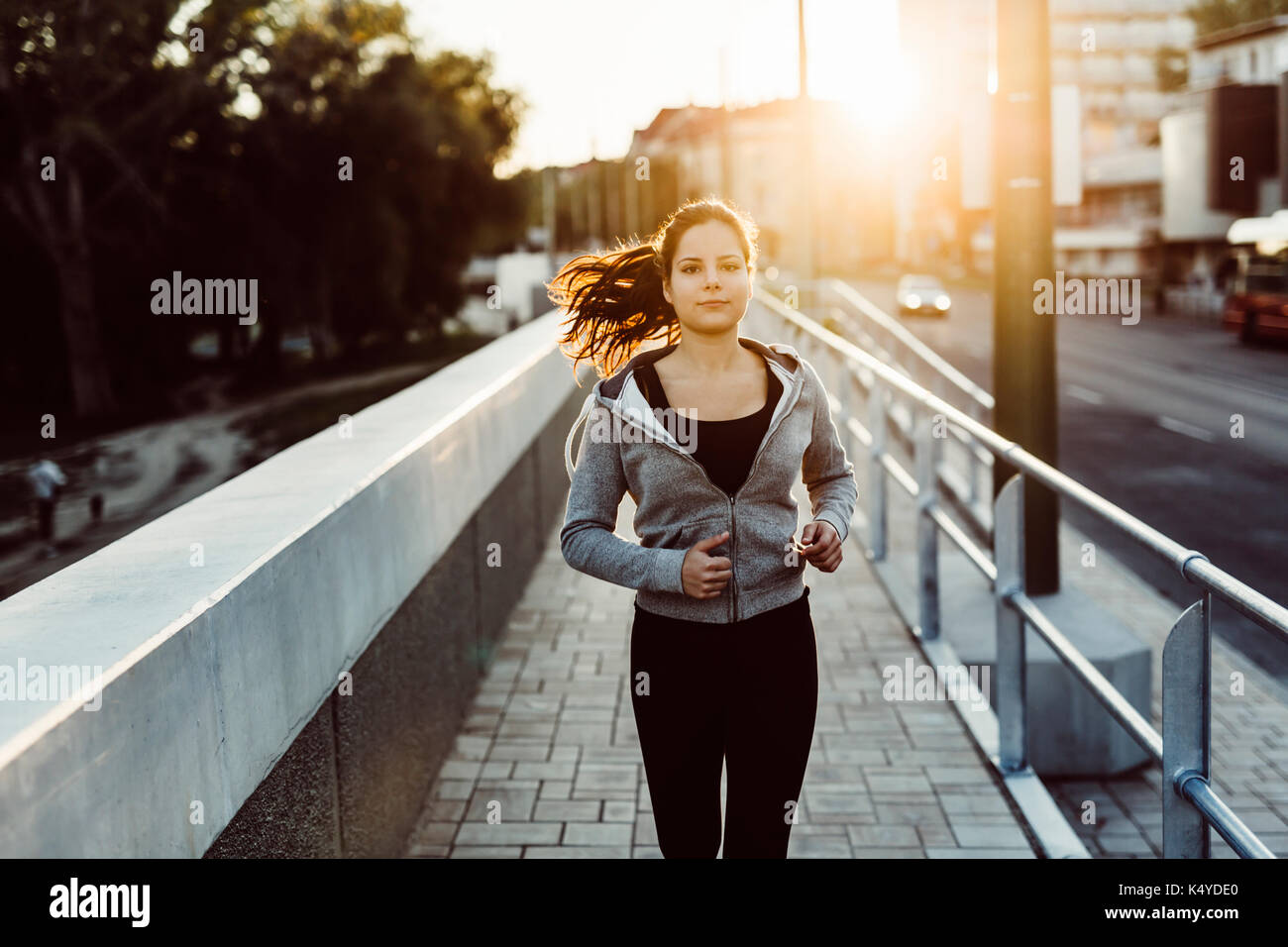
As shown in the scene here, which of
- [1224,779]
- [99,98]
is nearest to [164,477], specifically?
[99,98]

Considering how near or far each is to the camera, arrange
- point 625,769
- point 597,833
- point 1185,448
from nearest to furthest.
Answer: point 597,833 < point 625,769 < point 1185,448

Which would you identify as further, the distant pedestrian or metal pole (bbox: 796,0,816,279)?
metal pole (bbox: 796,0,816,279)

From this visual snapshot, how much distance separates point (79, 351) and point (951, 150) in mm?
32522

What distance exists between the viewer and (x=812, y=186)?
2636 centimetres

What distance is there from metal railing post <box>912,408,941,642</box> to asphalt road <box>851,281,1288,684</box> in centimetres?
140

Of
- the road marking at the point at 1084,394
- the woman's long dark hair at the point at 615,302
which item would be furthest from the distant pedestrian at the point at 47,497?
the woman's long dark hair at the point at 615,302

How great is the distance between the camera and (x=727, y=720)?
3.02 m

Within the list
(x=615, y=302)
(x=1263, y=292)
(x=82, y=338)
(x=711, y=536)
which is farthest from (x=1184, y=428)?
(x=82, y=338)

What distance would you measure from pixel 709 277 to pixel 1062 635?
2.53m

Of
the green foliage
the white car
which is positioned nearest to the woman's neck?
the green foliage

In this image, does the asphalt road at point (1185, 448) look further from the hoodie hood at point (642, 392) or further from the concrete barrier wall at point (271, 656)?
the concrete barrier wall at point (271, 656)

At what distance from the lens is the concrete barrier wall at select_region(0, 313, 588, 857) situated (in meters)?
2.05

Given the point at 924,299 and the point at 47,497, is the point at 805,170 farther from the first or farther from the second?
the point at 924,299

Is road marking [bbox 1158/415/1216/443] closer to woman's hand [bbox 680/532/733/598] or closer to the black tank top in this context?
the black tank top
